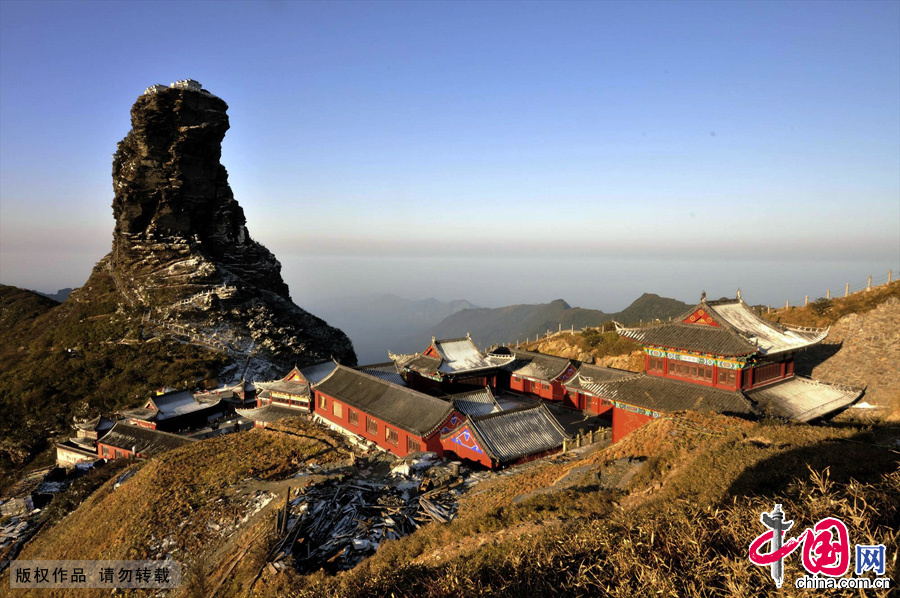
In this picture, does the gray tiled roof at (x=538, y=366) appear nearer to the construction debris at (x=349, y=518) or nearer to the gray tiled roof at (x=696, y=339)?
the gray tiled roof at (x=696, y=339)

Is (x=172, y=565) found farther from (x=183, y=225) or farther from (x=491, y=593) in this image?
(x=183, y=225)

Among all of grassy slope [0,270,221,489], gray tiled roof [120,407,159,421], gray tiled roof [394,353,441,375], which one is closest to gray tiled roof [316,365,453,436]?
gray tiled roof [394,353,441,375]

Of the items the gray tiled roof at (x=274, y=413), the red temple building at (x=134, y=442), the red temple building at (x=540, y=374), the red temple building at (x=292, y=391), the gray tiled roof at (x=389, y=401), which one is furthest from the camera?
the red temple building at (x=292, y=391)

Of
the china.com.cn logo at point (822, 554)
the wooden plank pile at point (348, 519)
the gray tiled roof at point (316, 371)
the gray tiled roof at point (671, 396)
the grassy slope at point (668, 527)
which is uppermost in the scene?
the china.com.cn logo at point (822, 554)

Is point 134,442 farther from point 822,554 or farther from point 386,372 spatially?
point 822,554

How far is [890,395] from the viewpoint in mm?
26906

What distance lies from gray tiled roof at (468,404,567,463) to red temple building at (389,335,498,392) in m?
11.3

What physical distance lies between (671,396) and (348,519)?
54.5ft

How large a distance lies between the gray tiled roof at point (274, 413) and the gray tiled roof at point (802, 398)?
3257cm

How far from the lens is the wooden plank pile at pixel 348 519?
14008 mm

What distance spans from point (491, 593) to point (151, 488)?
2294cm

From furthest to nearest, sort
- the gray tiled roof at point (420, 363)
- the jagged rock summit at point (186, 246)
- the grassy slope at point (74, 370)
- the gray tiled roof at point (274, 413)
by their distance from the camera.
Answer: the jagged rock summit at point (186, 246), the grassy slope at point (74, 370), the gray tiled roof at point (274, 413), the gray tiled roof at point (420, 363)

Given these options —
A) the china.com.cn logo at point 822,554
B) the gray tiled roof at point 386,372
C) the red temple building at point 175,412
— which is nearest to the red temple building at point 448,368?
the gray tiled roof at point 386,372

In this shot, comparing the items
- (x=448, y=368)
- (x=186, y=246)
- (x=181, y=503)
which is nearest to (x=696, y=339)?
(x=448, y=368)
